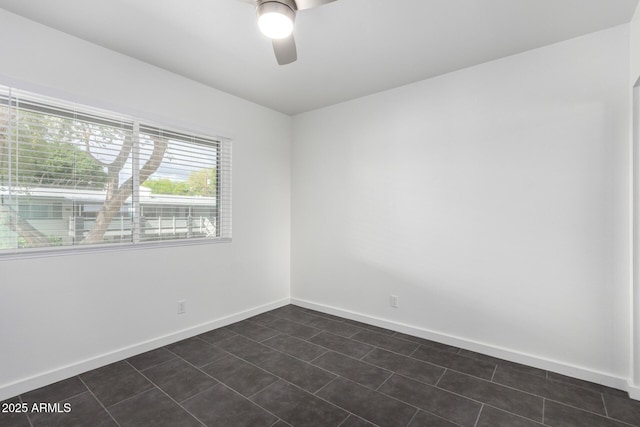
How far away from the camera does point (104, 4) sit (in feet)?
6.48

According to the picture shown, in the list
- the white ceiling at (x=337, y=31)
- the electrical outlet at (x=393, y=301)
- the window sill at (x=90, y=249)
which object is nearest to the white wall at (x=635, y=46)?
the white ceiling at (x=337, y=31)

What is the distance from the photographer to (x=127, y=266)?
2633 mm

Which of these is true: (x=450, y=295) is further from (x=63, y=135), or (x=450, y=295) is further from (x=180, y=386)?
(x=63, y=135)

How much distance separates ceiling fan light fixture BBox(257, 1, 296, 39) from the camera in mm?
1574

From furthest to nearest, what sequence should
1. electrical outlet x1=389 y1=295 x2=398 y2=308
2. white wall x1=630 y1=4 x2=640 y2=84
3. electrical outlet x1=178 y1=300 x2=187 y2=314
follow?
electrical outlet x1=389 y1=295 x2=398 y2=308 → electrical outlet x1=178 y1=300 x2=187 y2=314 → white wall x1=630 y1=4 x2=640 y2=84

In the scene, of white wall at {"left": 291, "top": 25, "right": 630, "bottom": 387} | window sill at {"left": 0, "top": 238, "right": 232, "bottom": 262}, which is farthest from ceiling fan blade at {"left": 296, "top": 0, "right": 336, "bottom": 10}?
window sill at {"left": 0, "top": 238, "right": 232, "bottom": 262}

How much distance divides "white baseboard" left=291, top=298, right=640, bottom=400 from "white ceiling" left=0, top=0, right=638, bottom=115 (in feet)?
8.11

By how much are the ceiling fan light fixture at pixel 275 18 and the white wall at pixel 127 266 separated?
165cm

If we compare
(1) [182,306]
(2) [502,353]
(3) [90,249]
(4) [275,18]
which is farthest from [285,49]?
(2) [502,353]

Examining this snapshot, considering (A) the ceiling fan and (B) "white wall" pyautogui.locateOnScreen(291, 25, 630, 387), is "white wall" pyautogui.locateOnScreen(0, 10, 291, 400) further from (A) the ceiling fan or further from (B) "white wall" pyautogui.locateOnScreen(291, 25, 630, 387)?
(A) the ceiling fan

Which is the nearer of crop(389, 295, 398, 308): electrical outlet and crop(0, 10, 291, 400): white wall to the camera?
crop(0, 10, 291, 400): white wall

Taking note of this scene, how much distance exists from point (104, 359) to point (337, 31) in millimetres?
3104

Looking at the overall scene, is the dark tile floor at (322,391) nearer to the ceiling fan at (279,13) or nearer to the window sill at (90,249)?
the window sill at (90,249)

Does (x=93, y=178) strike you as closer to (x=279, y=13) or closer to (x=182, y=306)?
(x=182, y=306)
